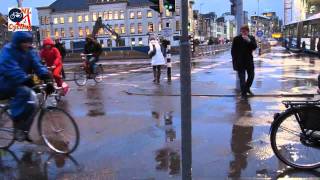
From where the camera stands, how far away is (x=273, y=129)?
638 cm

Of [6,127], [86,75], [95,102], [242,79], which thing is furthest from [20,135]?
[86,75]

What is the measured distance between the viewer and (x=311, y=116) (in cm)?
615

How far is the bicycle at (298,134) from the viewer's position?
6.17 metres

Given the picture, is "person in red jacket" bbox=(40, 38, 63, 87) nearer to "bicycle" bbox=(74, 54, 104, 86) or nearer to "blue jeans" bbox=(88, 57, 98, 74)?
"bicycle" bbox=(74, 54, 104, 86)

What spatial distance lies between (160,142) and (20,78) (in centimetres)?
235

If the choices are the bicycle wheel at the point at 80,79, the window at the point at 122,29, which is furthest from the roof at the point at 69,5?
the bicycle wheel at the point at 80,79

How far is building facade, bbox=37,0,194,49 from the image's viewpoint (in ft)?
406

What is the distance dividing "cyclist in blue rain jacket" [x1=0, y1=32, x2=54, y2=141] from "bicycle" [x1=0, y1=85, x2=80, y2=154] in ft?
0.51

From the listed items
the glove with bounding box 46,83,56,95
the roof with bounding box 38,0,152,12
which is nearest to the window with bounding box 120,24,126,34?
the roof with bounding box 38,0,152,12

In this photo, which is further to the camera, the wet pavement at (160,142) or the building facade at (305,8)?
the building facade at (305,8)

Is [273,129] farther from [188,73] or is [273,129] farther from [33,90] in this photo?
[33,90]

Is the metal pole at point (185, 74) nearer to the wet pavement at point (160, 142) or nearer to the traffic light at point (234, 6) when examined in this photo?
the wet pavement at point (160, 142)

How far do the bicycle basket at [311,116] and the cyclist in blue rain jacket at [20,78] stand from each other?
11.0ft

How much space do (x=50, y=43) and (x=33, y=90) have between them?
631 centimetres
